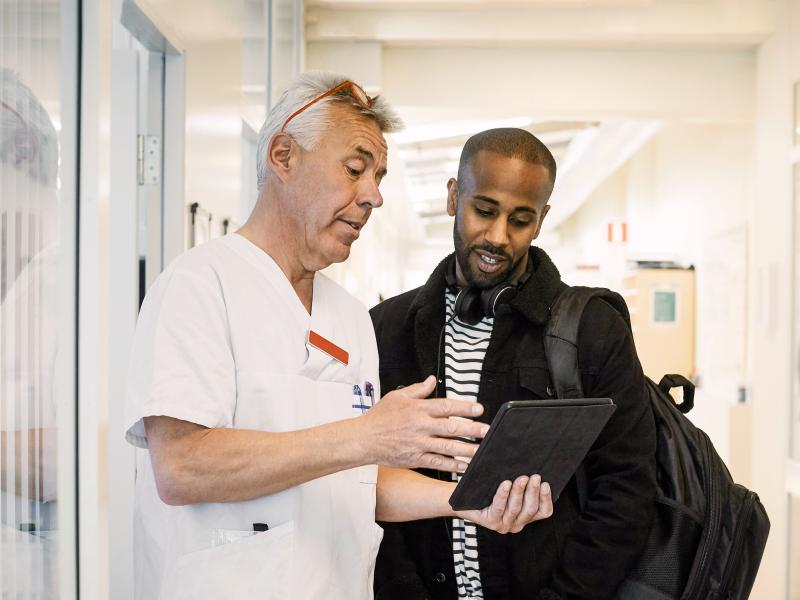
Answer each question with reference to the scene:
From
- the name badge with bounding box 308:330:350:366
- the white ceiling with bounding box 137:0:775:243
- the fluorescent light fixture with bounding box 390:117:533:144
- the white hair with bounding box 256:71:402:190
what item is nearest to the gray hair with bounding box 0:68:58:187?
the white hair with bounding box 256:71:402:190

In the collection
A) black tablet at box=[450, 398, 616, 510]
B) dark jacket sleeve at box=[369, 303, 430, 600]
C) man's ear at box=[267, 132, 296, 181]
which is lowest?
dark jacket sleeve at box=[369, 303, 430, 600]

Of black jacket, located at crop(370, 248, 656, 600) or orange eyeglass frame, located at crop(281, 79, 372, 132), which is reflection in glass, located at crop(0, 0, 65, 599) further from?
black jacket, located at crop(370, 248, 656, 600)

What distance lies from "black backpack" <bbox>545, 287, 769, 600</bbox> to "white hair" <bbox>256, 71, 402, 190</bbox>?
0.65 m

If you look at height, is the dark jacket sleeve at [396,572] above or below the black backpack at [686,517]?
below

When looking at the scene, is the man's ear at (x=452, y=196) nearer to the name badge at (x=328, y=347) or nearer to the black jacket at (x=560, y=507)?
the black jacket at (x=560, y=507)

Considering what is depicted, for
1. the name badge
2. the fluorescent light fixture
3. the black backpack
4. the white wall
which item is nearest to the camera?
the name badge

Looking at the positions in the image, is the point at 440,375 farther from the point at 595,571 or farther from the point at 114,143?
the point at 114,143

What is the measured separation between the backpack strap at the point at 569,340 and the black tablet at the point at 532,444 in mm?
335

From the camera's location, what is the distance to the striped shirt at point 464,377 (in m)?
1.83

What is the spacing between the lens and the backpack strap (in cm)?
181

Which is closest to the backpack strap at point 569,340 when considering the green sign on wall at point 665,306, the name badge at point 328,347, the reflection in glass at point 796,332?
the name badge at point 328,347

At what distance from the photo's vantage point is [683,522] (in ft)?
5.95

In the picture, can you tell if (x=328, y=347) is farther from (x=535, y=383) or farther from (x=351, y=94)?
(x=535, y=383)

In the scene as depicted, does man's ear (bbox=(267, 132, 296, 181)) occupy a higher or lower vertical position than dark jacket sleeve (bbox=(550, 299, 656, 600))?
higher
